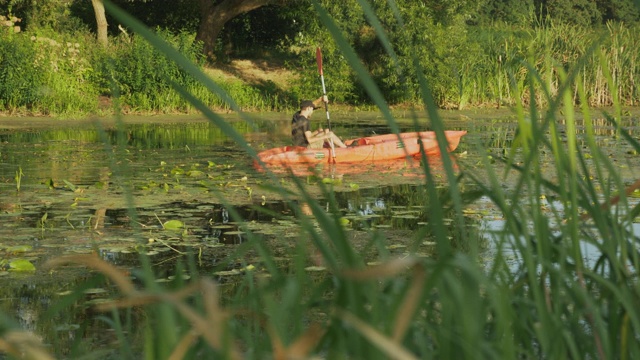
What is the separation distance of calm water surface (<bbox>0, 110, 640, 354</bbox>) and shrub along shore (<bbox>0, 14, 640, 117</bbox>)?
5208 mm

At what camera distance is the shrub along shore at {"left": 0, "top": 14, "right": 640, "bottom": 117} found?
19.3 m

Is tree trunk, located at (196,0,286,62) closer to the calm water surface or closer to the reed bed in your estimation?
the calm water surface

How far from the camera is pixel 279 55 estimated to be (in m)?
27.5

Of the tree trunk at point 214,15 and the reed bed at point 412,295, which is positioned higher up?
the tree trunk at point 214,15

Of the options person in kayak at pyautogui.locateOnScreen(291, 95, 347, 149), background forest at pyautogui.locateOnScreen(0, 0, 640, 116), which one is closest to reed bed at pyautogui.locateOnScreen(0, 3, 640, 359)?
person in kayak at pyautogui.locateOnScreen(291, 95, 347, 149)

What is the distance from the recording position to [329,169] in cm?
1109

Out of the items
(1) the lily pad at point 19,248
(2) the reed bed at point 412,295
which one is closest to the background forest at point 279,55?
(1) the lily pad at point 19,248

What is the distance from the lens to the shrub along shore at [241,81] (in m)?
19.3

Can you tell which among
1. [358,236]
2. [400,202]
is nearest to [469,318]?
[358,236]

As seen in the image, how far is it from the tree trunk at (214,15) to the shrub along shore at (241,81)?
1.88 m

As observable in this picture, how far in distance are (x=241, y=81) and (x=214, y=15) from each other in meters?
2.47

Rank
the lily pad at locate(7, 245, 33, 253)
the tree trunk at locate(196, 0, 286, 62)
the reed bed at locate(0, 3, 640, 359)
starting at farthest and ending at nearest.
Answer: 1. the tree trunk at locate(196, 0, 286, 62)
2. the lily pad at locate(7, 245, 33, 253)
3. the reed bed at locate(0, 3, 640, 359)

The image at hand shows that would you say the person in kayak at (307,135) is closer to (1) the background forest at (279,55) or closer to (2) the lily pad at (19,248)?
(2) the lily pad at (19,248)

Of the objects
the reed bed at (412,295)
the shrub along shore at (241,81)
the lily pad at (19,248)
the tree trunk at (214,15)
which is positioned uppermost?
the tree trunk at (214,15)
